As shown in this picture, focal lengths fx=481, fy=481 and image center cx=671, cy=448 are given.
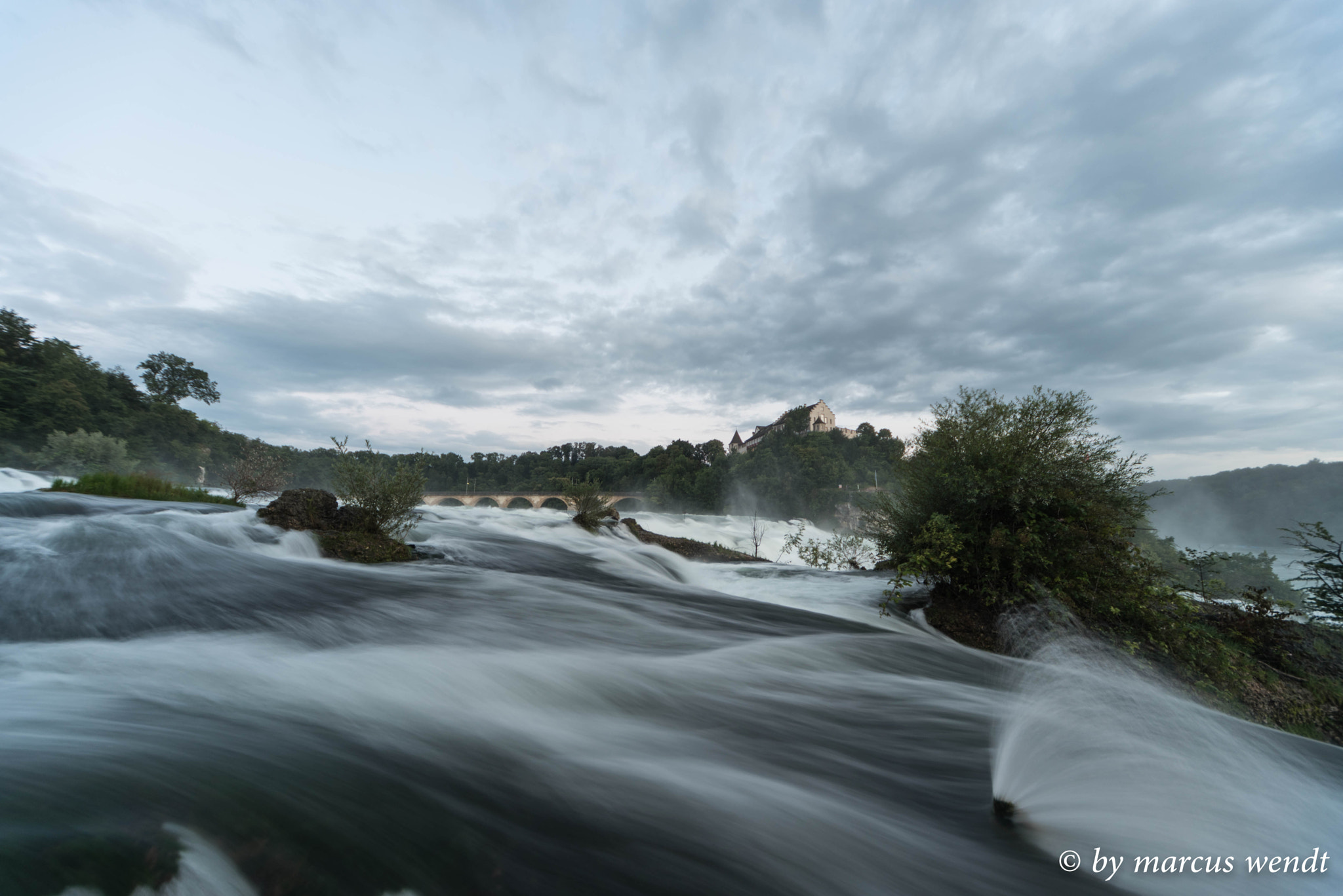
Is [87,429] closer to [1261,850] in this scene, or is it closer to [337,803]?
[337,803]

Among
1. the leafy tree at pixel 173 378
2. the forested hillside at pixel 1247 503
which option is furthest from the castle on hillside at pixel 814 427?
the leafy tree at pixel 173 378

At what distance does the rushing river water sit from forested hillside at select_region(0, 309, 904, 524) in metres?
5.73

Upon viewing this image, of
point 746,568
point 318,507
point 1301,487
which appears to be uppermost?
point 1301,487

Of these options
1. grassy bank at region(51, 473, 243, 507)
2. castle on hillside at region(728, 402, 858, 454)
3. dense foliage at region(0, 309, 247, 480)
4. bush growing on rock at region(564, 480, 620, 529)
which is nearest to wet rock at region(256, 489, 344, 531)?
bush growing on rock at region(564, 480, 620, 529)

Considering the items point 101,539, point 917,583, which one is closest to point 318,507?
point 101,539

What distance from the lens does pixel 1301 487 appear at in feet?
199

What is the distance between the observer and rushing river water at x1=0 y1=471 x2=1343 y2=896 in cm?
196

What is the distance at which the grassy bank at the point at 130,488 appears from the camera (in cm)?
1608

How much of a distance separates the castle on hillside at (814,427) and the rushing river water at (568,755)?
7230cm

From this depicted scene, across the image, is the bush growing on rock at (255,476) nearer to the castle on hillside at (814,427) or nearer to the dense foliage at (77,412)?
the dense foliage at (77,412)

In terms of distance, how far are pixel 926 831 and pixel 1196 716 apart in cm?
390

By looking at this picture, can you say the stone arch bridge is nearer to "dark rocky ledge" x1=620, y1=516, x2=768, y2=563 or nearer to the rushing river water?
"dark rocky ledge" x1=620, y1=516, x2=768, y2=563

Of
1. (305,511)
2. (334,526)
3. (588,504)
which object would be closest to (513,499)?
(588,504)

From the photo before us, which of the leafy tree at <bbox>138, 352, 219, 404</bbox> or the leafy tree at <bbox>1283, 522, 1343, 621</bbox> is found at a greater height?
the leafy tree at <bbox>138, 352, 219, 404</bbox>
